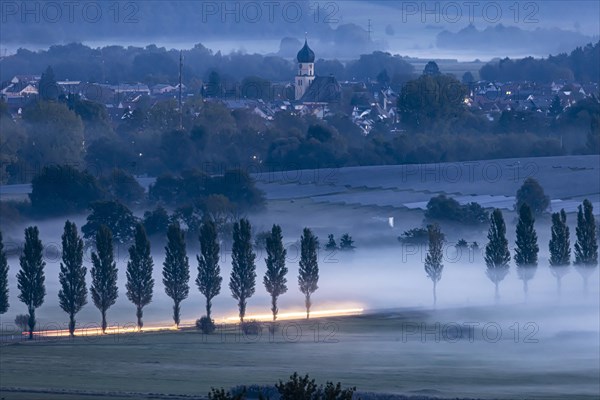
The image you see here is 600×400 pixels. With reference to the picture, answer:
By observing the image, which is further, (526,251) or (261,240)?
(261,240)

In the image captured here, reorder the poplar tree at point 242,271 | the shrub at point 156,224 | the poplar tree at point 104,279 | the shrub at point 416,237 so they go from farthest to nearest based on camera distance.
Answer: the shrub at point 156,224 → the shrub at point 416,237 → the poplar tree at point 242,271 → the poplar tree at point 104,279

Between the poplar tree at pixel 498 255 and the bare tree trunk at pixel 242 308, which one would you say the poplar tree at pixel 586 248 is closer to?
the poplar tree at pixel 498 255

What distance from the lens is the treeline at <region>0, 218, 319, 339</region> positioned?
76.8 metres

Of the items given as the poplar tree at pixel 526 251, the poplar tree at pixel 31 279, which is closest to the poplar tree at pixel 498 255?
the poplar tree at pixel 526 251

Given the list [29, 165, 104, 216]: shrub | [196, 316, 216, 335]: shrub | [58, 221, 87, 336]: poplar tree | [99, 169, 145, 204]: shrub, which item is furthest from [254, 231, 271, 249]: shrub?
[99, 169, 145, 204]: shrub

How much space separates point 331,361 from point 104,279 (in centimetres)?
1418

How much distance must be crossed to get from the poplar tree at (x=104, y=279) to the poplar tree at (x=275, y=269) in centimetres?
691

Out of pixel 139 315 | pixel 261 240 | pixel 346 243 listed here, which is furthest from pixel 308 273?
pixel 346 243

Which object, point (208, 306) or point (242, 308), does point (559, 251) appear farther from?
point (208, 306)

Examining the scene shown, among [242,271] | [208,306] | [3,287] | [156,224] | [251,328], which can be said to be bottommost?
[251,328]

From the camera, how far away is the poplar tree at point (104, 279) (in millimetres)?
76875

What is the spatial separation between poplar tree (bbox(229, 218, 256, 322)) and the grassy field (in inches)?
121

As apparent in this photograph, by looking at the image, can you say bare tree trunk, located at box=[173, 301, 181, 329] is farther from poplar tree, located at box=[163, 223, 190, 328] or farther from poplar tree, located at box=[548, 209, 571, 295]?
poplar tree, located at box=[548, 209, 571, 295]

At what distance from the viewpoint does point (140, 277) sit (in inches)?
3091
